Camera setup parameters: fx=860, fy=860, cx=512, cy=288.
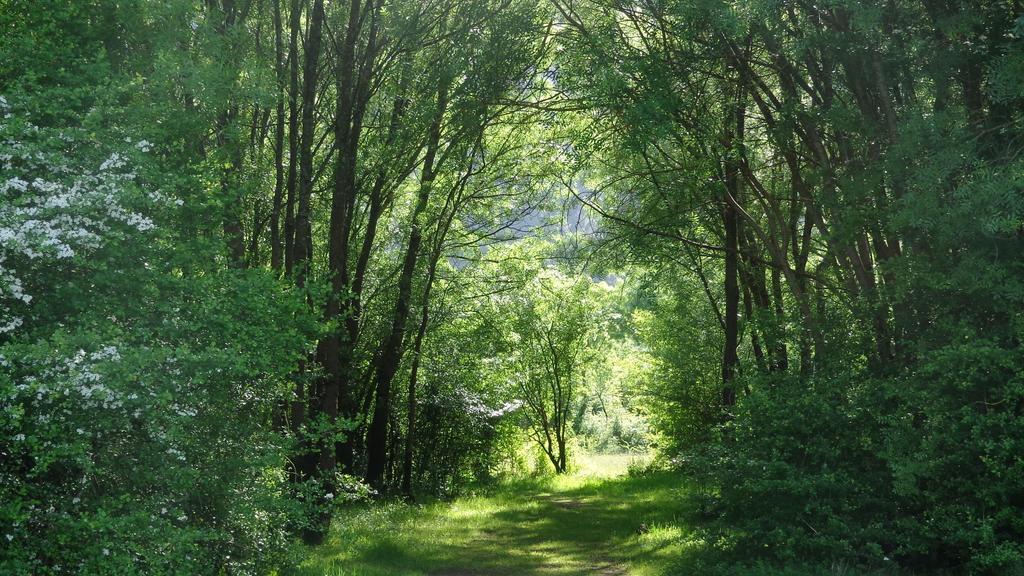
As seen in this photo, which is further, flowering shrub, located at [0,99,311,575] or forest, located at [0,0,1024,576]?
forest, located at [0,0,1024,576]

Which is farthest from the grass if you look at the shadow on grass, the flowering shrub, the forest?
the flowering shrub

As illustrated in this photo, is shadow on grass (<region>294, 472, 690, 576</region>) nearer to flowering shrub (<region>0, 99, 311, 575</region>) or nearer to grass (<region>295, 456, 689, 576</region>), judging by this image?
grass (<region>295, 456, 689, 576</region>)

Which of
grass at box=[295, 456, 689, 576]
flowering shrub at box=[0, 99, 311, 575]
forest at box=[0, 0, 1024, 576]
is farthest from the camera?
grass at box=[295, 456, 689, 576]

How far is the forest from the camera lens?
7.23 m

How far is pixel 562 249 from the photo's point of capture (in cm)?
1803

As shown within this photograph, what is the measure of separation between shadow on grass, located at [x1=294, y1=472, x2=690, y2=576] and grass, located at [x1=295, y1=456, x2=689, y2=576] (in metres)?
0.02

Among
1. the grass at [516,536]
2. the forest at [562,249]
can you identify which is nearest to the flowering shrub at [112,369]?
the forest at [562,249]

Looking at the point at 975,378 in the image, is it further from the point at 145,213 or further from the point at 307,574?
the point at 145,213

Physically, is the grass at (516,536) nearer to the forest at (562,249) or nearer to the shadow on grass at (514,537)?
the shadow on grass at (514,537)

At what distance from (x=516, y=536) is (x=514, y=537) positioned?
0.36 ft

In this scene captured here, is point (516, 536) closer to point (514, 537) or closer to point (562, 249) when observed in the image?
point (514, 537)

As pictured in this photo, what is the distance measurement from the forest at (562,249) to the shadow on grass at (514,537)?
0.11m

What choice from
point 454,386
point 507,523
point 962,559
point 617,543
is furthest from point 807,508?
point 454,386

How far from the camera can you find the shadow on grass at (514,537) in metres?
12.0
